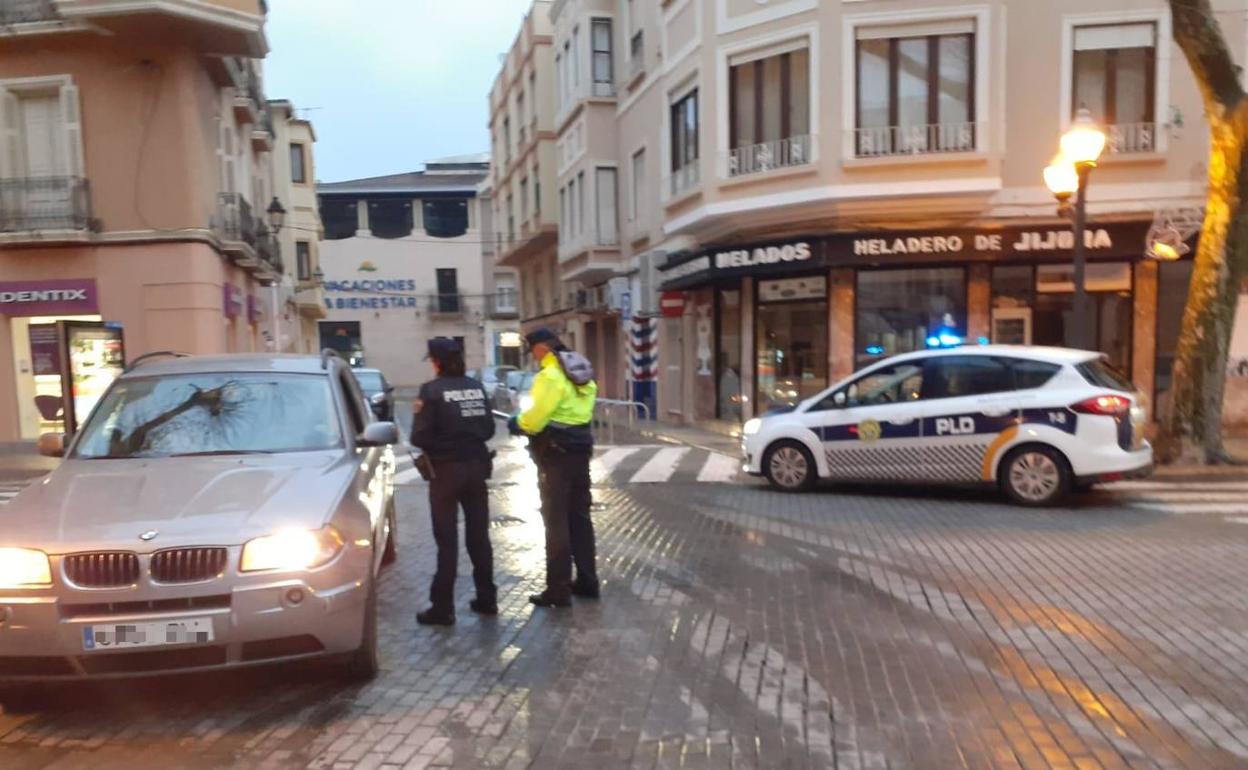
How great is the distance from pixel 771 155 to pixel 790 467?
25.2ft

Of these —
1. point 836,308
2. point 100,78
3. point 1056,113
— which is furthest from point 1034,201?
point 100,78

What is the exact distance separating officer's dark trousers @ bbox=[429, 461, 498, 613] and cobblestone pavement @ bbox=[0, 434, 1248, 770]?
28 cm

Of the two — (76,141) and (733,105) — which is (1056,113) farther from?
(76,141)

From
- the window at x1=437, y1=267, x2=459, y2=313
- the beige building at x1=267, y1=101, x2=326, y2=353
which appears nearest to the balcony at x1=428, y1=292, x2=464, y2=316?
the window at x1=437, y1=267, x2=459, y2=313

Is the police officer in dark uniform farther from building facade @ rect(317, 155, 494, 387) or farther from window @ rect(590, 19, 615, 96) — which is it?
building facade @ rect(317, 155, 494, 387)

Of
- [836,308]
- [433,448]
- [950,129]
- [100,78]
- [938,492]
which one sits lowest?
[938,492]

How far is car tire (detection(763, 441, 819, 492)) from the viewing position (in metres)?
11.1

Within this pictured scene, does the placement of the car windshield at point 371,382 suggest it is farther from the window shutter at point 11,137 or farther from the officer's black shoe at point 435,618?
the officer's black shoe at point 435,618

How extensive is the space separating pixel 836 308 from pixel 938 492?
6.43 m

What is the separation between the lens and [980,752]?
3.90m

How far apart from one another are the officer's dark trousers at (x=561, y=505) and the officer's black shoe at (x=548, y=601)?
0.07 feet

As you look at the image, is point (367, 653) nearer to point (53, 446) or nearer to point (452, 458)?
point (452, 458)

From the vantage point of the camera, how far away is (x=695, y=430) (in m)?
19.7

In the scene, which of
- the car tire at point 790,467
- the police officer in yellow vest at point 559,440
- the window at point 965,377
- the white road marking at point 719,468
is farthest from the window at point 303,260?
the police officer in yellow vest at point 559,440
